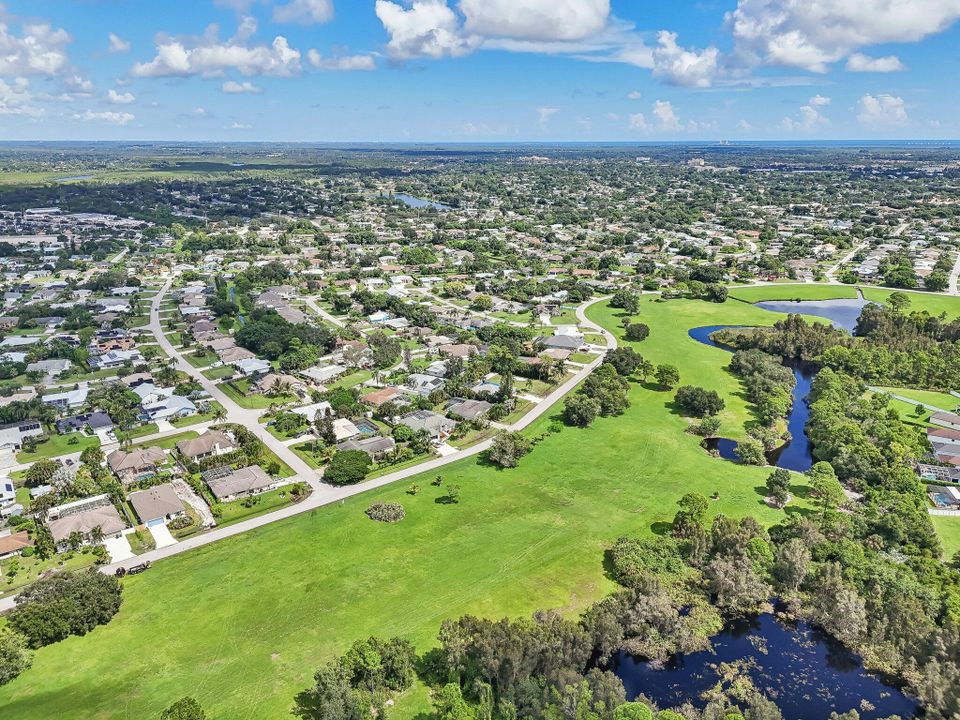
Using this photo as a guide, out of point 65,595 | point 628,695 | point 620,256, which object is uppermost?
point 620,256

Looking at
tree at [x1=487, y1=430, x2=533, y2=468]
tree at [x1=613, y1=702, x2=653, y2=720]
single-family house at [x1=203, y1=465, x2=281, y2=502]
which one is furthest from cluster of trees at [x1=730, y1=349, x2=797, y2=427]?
single-family house at [x1=203, y1=465, x2=281, y2=502]

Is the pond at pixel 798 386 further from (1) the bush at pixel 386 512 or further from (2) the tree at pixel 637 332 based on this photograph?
(1) the bush at pixel 386 512

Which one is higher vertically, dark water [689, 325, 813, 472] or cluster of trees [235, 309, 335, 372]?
cluster of trees [235, 309, 335, 372]

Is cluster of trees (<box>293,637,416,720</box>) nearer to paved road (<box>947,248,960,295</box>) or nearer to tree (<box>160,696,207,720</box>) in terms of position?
tree (<box>160,696,207,720</box>)

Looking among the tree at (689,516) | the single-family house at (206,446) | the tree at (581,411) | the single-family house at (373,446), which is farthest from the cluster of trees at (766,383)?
the single-family house at (206,446)

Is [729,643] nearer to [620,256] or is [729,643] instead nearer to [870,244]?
[620,256]

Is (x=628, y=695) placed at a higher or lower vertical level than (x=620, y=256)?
lower

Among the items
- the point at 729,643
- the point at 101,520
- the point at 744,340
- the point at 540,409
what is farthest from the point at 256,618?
the point at 744,340
